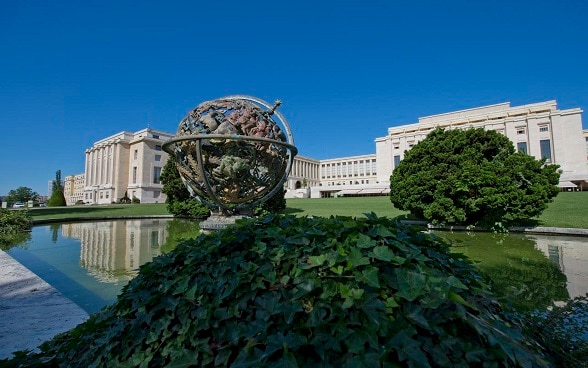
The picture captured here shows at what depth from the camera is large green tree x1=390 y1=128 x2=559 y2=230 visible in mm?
10086

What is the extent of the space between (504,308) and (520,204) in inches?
431

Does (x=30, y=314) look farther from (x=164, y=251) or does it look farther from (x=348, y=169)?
(x=348, y=169)

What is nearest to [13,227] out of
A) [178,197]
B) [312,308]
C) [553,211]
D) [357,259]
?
[178,197]

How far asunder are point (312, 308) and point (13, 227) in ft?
49.5

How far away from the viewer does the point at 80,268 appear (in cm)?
567

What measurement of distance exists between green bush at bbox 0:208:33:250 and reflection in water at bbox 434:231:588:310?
41.0 feet

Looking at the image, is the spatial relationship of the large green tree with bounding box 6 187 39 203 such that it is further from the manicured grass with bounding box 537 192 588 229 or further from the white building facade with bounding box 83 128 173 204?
the manicured grass with bounding box 537 192 588 229

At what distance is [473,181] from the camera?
10586 mm

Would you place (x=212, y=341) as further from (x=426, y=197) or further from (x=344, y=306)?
(x=426, y=197)

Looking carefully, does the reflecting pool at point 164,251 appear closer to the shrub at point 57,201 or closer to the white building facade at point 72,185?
the shrub at point 57,201

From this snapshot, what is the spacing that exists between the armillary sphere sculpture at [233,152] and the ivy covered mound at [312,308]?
7.00 meters

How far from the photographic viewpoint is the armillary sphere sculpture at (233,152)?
880cm

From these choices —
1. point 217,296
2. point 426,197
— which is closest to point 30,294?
point 217,296

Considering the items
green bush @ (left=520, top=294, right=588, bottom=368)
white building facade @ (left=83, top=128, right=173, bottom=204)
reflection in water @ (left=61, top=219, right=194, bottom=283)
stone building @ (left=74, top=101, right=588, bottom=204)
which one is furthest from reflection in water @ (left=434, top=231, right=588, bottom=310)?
white building facade @ (left=83, top=128, right=173, bottom=204)
